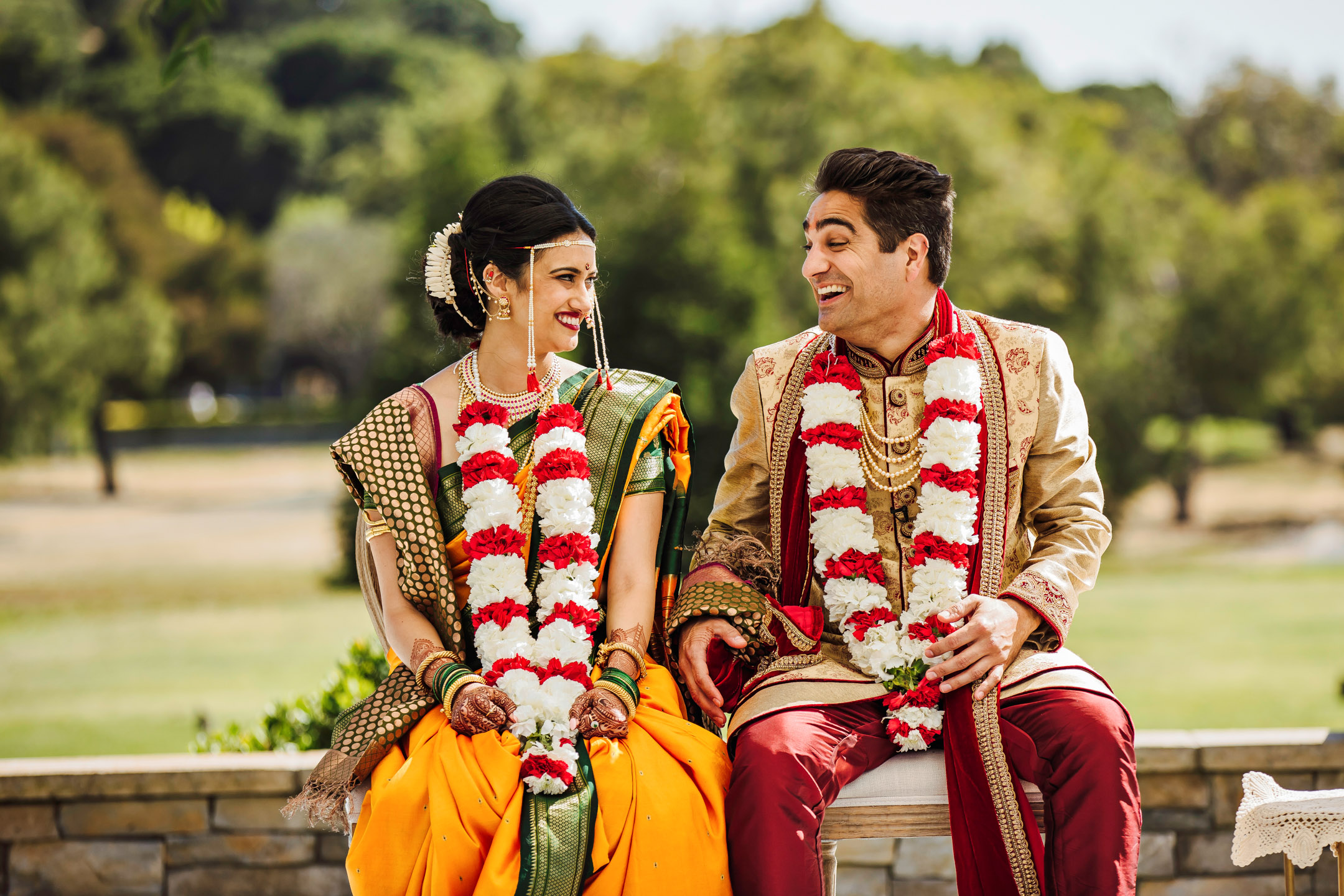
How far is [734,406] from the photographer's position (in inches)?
136

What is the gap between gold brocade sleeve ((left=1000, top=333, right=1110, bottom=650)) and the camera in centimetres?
304

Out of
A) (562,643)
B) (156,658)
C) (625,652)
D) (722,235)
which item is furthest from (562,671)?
(722,235)

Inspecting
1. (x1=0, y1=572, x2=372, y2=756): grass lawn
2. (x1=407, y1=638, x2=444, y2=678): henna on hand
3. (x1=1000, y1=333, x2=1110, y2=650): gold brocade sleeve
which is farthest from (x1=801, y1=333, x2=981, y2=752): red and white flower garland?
(x1=0, y1=572, x2=372, y2=756): grass lawn

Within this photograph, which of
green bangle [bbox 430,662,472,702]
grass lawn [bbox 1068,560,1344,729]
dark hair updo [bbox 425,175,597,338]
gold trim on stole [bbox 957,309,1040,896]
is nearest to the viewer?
gold trim on stole [bbox 957,309,1040,896]

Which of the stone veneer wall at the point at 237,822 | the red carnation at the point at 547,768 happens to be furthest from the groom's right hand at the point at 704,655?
the stone veneer wall at the point at 237,822

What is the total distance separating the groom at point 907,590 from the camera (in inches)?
111

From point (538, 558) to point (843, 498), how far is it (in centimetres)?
78

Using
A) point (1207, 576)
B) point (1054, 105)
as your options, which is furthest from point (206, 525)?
point (1054, 105)

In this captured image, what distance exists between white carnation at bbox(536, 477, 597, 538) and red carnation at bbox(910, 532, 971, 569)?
809 millimetres

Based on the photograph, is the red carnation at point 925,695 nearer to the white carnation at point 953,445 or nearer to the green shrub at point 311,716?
the white carnation at point 953,445

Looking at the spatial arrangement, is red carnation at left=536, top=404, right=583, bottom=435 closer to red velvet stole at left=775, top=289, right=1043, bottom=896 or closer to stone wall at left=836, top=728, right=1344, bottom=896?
red velvet stole at left=775, top=289, right=1043, bottom=896

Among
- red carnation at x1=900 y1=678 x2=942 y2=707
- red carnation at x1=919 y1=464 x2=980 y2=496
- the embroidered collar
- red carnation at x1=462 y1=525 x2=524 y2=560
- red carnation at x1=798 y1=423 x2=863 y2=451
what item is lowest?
red carnation at x1=900 y1=678 x2=942 y2=707

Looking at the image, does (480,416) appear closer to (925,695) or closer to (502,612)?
(502,612)

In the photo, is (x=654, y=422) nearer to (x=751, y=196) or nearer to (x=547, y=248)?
(x=547, y=248)
